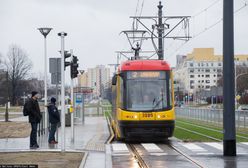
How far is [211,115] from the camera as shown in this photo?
45.8 metres

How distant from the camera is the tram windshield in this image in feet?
76.8

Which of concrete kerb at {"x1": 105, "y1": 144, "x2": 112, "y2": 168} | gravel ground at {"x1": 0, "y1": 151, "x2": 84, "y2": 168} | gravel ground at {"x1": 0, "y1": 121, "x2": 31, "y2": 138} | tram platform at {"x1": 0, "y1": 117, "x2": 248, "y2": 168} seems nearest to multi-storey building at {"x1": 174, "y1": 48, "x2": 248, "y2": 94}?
gravel ground at {"x1": 0, "y1": 121, "x2": 31, "y2": 138}

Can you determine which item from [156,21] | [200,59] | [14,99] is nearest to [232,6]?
[156,21]

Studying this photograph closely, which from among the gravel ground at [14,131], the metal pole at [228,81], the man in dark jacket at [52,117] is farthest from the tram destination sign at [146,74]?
the gravel ground at [14,131]

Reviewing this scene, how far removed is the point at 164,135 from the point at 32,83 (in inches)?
3878

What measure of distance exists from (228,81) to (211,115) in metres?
28.7

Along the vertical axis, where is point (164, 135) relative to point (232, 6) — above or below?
below

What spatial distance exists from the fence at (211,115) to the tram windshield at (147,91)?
12.5 meters

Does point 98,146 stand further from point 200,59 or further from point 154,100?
point 200,59

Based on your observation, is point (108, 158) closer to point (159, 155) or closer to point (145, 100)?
point (159, 155)

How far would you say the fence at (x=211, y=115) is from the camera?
3586 cm

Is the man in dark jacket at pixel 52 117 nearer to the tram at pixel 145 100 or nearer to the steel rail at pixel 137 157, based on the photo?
the tram at pixel 145 100

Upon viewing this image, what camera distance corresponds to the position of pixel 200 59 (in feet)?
590

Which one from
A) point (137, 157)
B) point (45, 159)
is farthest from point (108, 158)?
point (45, 159)
